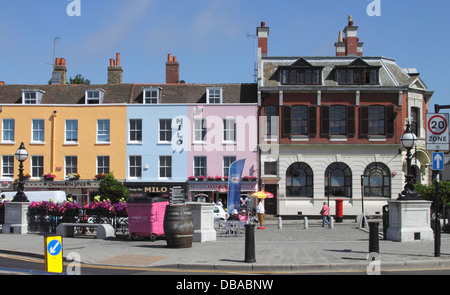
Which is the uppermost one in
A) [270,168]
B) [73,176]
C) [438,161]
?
[438,161]

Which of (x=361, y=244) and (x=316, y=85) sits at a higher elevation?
(x=316, y=85)

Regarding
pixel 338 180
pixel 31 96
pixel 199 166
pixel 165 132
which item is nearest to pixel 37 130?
pixel 31 96

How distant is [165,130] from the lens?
39500mm

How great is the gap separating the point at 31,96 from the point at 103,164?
26.4 feet

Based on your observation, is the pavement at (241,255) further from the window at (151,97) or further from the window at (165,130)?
the window at (151,97)

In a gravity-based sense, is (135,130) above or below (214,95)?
below

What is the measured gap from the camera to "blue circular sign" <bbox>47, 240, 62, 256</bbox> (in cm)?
955

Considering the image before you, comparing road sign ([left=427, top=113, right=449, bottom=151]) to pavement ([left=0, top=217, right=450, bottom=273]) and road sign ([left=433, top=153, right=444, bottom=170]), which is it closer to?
road sign ([left=433, top=153, right=444, bottom=170])

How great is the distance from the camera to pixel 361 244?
16.9 meters

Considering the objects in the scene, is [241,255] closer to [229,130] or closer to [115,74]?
[229,130]
